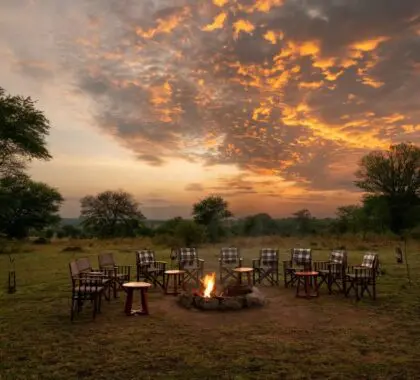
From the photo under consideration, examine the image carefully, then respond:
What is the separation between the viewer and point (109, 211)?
47.4 meters

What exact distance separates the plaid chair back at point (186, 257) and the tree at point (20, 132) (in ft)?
38.8

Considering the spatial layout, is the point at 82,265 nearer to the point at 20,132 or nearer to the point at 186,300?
the point at 186,300

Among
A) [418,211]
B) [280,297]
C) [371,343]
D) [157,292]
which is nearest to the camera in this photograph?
[371,343]

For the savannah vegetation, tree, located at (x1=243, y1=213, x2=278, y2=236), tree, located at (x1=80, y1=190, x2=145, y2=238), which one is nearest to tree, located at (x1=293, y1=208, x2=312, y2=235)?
tree, located at (x1=243, y1=213, x2=278, y2=236)

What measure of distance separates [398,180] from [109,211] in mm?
30681

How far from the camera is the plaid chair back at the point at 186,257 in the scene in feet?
34.0

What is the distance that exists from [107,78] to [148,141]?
3.39 meters

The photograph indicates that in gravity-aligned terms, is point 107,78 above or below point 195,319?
above

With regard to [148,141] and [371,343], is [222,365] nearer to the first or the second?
[371,343]

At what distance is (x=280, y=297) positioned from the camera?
8.62m

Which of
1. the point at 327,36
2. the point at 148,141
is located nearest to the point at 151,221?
the point at 148,141

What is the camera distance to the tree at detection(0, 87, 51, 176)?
60.1 ft

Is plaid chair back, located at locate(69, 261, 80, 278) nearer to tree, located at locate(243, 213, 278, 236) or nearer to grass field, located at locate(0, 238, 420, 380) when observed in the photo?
grass field, located at locate(0, 238, 420, 380)

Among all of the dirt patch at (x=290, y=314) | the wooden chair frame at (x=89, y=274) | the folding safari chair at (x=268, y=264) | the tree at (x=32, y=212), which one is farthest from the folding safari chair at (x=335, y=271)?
the tree at (x=32, y=212)
